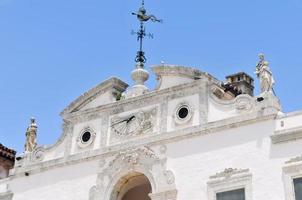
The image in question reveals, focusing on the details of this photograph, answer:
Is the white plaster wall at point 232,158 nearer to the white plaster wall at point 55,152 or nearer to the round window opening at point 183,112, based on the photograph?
the round window opening at point 183,112

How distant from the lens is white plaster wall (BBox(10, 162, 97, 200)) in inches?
1118

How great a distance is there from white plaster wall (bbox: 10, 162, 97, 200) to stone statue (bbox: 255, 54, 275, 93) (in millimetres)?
6850

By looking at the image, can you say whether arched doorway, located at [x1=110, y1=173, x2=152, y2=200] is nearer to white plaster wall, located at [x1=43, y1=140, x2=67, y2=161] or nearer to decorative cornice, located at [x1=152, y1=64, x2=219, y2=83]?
white plaster wall, located at [x1=43, y1=140, x2=67, y2=161]

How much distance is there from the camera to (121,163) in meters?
27.7

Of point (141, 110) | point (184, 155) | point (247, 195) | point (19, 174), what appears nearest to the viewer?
point (247, 195)

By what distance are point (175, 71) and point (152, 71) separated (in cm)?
99

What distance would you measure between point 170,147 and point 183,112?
1.32 meters

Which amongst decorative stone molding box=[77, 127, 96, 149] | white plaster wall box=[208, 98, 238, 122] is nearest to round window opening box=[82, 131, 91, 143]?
decorative stone molding box=[77, 127, 96, 149]

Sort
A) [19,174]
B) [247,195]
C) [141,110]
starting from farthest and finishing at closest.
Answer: [19,174] → [141,110] → [247,195]

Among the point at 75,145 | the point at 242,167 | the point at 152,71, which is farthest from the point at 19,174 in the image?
the point at 242,167

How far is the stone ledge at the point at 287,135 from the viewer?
79.2 ft

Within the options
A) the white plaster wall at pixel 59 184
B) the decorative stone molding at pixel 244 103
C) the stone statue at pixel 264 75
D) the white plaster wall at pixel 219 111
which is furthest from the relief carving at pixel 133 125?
the stone statue at pixel 264 75

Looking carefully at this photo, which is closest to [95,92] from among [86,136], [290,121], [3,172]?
[86,136]

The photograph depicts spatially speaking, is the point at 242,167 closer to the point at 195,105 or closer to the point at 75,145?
the point at 195,105
